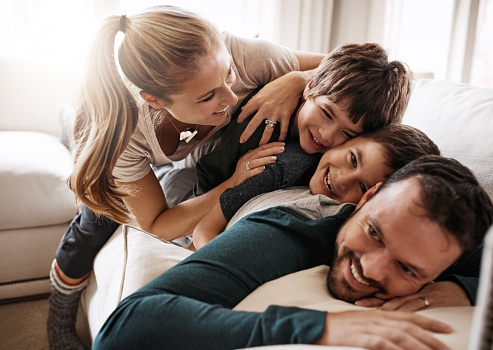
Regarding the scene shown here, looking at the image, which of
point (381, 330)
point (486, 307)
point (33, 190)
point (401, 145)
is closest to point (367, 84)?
point (401, 145)

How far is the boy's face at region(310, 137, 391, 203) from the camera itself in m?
1.03

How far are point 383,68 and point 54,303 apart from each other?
131cm

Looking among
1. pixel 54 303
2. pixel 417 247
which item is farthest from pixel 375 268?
pixel 54 303

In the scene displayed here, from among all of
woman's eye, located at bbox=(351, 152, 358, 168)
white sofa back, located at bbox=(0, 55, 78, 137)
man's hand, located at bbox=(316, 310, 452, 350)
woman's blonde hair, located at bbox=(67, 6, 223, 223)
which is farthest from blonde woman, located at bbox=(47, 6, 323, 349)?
white sofa back, located at bbox=(0, 55, 78, 137)

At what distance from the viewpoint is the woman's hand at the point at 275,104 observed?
1313mm

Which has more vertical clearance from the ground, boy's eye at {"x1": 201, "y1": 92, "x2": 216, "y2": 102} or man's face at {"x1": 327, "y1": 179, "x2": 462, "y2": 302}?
boy's eye at {"x1": 201, "y1": 92, "x2": 216, "y2": 102}

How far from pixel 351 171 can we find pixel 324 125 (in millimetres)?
178

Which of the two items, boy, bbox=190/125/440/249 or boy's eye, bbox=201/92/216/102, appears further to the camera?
boy's eye, bbox=201/92/216/102

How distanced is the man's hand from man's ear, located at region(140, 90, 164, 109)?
0.80 metres

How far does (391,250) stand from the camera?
71 centimetres

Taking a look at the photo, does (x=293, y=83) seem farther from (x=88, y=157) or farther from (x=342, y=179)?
(x=88, y=157)

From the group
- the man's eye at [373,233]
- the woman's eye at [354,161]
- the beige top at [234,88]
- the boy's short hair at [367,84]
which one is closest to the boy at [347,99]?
the boy's short hair at [367,84]

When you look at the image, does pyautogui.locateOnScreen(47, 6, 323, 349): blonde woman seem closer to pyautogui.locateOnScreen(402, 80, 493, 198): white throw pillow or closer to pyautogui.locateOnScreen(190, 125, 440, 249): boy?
pyautogui.locateOnScreen(190, 125, 440, 249): boy

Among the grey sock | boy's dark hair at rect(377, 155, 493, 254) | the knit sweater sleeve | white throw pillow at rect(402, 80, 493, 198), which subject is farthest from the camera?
the grey sock
